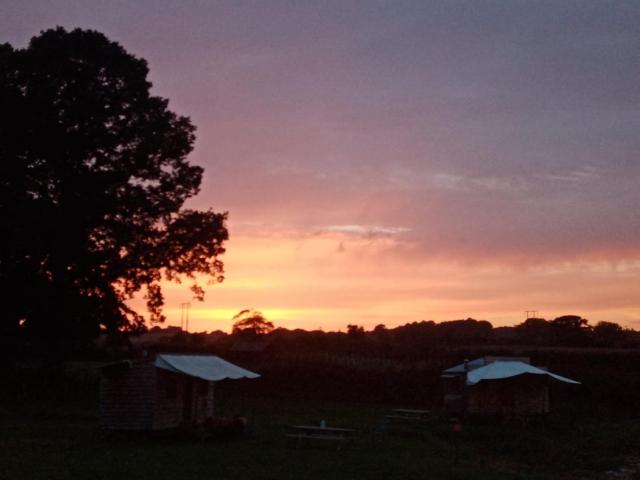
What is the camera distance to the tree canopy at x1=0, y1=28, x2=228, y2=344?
39531 millimetres

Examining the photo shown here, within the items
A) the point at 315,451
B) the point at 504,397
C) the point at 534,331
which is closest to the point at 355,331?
Answer: the point at 534,331

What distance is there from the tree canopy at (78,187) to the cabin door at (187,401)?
37.8ft

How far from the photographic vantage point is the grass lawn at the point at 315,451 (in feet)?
63.3

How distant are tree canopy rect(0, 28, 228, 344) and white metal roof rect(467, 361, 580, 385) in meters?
14.9

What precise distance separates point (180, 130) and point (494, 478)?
27481 millimetres

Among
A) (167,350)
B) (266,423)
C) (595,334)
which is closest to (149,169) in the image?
(266,423)

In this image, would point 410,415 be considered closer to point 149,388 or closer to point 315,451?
point 149,388

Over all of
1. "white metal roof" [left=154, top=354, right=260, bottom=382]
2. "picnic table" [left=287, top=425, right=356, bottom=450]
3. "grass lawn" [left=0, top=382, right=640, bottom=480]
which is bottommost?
"grass lawn" [left=0, top=382, right=640, bottom=480]

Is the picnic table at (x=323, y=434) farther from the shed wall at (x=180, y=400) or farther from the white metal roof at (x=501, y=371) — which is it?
the white metal roof at (x=501, y=371)

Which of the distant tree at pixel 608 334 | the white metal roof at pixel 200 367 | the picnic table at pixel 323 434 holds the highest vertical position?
the distant tree at pixel 608 334

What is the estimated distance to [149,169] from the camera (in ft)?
138

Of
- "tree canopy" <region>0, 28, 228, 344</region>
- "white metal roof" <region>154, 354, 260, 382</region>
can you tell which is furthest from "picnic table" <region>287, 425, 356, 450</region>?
"tree canopy" <region>0, 28, 228, 344</region>

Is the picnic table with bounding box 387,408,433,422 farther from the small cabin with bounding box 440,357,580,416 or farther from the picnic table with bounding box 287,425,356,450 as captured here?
the picnic table with bounding box 287,425,356,450

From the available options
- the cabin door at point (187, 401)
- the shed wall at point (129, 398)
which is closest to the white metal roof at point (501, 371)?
the cabin door at point (187, 401)
